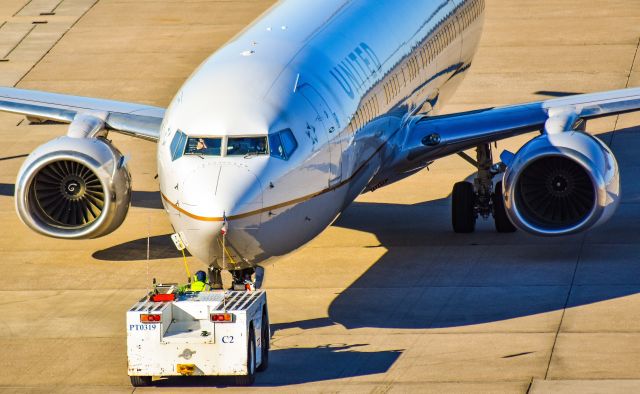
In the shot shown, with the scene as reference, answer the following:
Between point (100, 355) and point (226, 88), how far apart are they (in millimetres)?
4262

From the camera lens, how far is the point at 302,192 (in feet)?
71.7

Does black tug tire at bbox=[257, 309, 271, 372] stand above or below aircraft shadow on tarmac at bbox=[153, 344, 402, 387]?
above

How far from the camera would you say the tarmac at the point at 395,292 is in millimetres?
20828

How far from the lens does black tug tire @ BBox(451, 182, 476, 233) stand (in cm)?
2844

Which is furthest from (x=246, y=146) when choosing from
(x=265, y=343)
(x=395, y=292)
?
(x=395, y=292)

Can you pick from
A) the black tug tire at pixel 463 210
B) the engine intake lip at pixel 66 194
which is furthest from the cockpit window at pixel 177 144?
the black tug tire at pixel 463 210

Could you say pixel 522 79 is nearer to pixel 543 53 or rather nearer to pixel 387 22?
pixel 543 53

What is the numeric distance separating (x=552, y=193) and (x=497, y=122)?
2.24m

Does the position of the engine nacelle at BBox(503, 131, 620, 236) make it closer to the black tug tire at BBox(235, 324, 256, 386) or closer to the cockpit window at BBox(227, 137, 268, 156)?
the cockpit window at BBox(227, 137, 268, 156)

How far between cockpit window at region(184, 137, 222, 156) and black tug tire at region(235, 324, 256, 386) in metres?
2.63

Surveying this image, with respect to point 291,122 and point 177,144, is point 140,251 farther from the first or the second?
point 291,122

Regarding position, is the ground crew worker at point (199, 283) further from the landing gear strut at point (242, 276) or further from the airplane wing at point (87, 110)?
the airplane wing at point (87, 110)

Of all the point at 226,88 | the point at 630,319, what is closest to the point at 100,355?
the point at 226,88

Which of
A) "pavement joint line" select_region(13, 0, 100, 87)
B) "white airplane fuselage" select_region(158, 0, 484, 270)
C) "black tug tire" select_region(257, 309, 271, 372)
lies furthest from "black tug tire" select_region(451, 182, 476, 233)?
"pavement joint line" select_region(13, 0, 100, 87)
